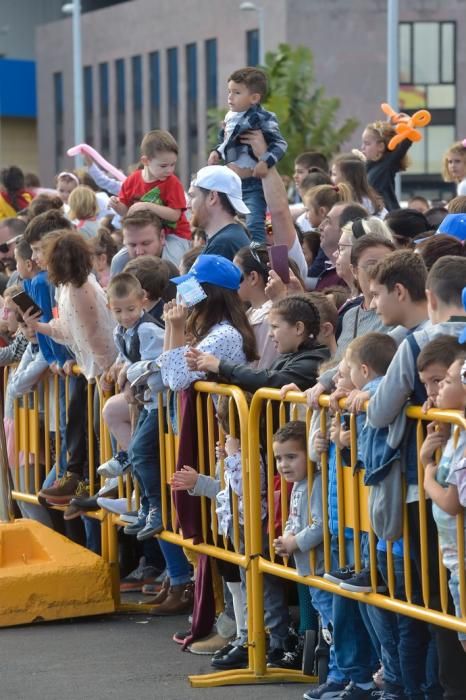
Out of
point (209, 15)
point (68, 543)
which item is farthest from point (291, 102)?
point (68, 543)

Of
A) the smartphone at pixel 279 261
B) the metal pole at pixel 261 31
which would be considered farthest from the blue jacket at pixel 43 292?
the metal pole at pixel 261 31

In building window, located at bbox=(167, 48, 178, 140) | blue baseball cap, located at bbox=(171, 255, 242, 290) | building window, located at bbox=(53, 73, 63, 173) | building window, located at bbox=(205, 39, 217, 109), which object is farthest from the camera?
building window, located at bbox=(53, 73, 63, 173)

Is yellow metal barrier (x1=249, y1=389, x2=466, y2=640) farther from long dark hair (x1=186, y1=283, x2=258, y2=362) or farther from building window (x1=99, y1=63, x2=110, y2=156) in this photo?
building window (x1=99, y1=63, x2=110, y2=156)

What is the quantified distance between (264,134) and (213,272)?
199 centimetres

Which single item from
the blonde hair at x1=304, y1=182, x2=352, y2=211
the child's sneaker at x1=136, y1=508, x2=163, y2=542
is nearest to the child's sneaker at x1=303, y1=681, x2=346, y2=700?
the child's sneaker at x1=136, y1=508, x2=163, y2=542

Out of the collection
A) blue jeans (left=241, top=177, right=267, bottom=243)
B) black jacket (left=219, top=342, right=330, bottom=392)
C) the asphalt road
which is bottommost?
the asphalt road

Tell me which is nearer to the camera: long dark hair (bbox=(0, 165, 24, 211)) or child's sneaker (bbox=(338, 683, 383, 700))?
child's sneaker (bbox=(338, 683, 383, 700))

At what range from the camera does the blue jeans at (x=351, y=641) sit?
685cm

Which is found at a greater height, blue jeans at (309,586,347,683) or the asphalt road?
blue jeans at (309,586,347,683)

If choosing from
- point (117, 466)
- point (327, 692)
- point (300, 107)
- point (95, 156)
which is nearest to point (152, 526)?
point (117, 466)

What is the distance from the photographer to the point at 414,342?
6.12 m

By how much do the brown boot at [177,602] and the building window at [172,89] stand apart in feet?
236

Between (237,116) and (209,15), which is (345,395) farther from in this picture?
(209,15)

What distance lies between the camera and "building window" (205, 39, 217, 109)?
76750 millimetres
